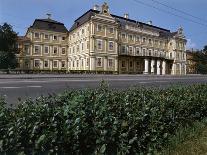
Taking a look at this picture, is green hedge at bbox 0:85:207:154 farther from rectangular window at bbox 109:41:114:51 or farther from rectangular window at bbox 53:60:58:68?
rectangular window at bbox 53:60:58:68

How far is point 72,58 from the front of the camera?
251ft

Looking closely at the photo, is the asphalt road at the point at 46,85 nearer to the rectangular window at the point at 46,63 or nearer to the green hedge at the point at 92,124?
the green hedge at the point at 92,124

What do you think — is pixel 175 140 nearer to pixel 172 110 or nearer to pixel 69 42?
pixel 172 110

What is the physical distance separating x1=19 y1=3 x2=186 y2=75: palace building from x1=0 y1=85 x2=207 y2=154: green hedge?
2227 inches

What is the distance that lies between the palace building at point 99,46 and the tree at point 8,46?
10.3 metres

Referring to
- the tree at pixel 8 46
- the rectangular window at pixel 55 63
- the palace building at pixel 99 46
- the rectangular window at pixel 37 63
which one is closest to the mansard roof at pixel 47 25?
the palace building at pixel 99 46

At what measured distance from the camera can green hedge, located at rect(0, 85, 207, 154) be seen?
3.76 meters

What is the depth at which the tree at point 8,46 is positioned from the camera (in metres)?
52.4

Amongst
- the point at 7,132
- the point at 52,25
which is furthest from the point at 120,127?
the point at 52,25

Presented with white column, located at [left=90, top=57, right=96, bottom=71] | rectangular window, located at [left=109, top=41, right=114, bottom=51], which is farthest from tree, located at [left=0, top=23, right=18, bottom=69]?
rectangular window, located at [left=109, top=41, right=114, bottom=51]

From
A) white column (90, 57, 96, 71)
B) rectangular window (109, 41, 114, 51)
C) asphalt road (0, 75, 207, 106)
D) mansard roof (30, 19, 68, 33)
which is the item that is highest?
mansard roof (30, 19, 68, 33)

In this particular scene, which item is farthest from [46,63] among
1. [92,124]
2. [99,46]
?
[92,124]

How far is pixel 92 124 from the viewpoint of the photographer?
439cm

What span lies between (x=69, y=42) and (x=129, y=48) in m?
17.6
